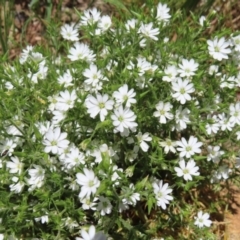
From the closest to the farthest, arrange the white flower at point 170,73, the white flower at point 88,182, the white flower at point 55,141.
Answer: the white flower at point 88,182 → the white flower at point 55,141 → the white flower at point 170,73

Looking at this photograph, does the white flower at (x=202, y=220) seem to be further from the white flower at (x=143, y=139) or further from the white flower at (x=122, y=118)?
the white flower at (x=122, y=118)

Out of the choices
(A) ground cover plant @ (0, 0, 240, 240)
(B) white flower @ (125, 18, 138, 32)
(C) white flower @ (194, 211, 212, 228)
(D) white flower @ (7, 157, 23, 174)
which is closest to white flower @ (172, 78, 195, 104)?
(A) ground cover plant @ (0, 0, 240, 240)

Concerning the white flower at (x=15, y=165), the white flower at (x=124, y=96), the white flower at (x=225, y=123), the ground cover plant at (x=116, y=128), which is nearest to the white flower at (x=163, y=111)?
the ground cover plant at (x=116, y=128)

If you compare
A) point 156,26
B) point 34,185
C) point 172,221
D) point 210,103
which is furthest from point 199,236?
point 156,26

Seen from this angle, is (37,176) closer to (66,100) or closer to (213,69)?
(66,100)

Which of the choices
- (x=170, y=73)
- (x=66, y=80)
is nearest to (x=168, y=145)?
(x=170, y=73)

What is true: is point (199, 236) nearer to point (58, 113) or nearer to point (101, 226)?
point (101, 226)

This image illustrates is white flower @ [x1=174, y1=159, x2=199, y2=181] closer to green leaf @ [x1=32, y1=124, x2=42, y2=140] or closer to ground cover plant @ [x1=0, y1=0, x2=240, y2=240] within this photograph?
ground cover plant @ [x1=0, y1=0, x2=240, y2=240]
